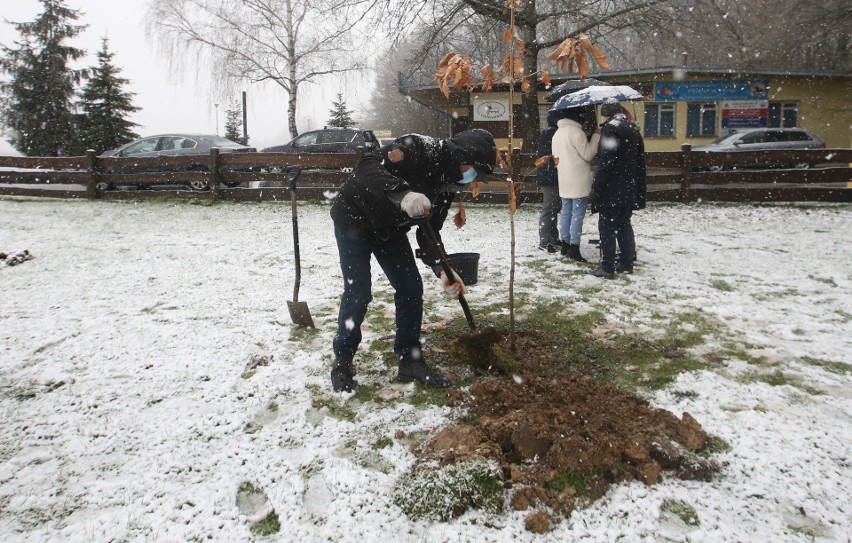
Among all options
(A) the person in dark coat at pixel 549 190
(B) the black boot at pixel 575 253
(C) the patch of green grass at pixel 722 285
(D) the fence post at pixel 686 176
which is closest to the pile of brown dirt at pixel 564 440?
(C) the patch of green grass at pixel 722 285

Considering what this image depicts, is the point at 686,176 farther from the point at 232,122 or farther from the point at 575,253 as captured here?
the point at 232,122

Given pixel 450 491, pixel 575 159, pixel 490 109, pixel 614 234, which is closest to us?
pixel 450 491

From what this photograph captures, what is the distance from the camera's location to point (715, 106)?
69.4ft

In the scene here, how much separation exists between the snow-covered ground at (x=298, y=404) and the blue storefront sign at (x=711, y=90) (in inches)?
641

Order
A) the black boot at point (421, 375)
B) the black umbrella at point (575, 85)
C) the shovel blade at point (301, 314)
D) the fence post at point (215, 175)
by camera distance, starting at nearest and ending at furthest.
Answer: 1. the black boot at point (421, 375)
2. the shovel blade at point (301, 314)
3. the black umbrella at point (575, 85)
4. the fence post at point (215, 175)

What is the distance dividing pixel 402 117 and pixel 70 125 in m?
32.2

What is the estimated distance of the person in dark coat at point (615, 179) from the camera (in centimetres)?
509

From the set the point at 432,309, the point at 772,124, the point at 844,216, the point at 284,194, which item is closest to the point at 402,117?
the point at 772,124

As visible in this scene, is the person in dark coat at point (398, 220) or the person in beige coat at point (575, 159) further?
the person in beige coat at point (575, 159)

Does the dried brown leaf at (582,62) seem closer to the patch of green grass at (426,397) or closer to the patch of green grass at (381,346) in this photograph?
the patch of green grass at (426,397)

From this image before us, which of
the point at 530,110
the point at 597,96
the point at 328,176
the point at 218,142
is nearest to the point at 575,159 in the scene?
the point at 597,96

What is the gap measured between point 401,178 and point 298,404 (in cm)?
140

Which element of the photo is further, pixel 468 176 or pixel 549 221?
pixel 549 221

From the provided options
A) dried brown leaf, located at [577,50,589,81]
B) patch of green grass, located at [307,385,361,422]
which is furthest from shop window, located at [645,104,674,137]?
patch of green grass, located at [307,385,361,422]
